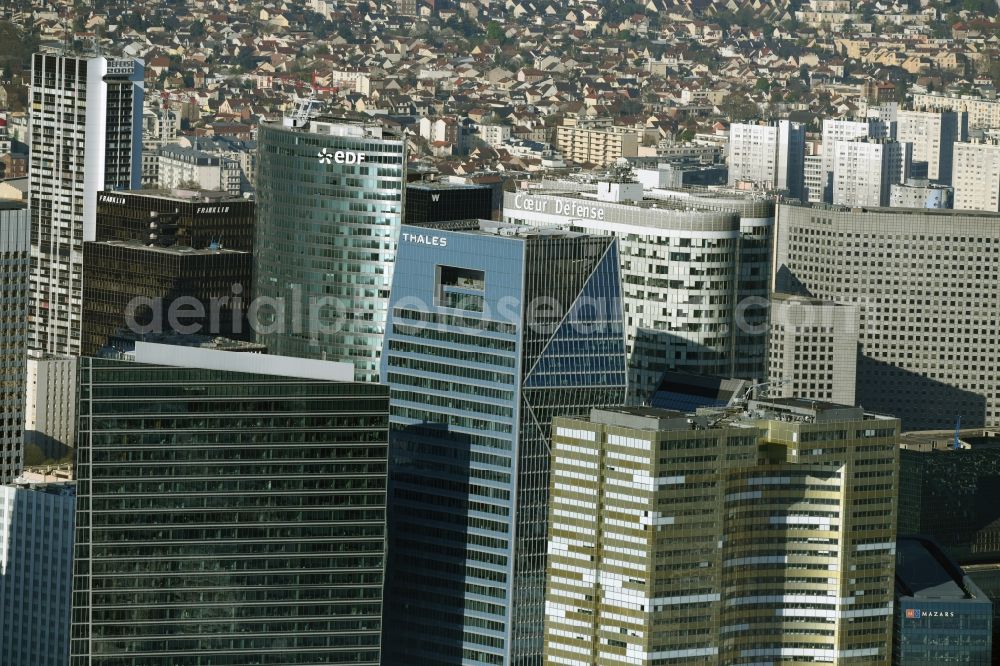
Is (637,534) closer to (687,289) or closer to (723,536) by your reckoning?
(723,536)

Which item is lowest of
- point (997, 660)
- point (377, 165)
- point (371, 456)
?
point (997, 660)

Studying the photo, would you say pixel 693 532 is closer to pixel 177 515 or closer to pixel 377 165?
pixel 177 515

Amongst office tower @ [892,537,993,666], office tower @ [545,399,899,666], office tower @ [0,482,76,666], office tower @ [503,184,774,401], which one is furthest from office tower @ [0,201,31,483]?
office tower @ [892,537,993,666]

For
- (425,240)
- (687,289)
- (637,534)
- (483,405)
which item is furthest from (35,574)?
(637,534)

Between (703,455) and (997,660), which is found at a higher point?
(703,455)

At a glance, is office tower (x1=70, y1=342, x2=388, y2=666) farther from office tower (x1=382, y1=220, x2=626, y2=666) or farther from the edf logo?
the edf logo

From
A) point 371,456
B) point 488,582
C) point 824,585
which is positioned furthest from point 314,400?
point 824,585
